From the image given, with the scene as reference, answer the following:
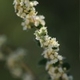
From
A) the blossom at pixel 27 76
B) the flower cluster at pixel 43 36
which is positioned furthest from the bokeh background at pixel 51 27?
the flower cluster at pixel 43 36

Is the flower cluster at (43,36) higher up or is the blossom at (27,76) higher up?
the blossom at (27,76)

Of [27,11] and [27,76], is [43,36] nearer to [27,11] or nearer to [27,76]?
[27,11]

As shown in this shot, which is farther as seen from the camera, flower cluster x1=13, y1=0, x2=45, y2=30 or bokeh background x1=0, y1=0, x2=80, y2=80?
bokeh background x1=0, y1=0, x2=80, y2=80

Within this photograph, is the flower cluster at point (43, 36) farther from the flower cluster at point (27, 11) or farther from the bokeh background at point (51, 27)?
the bokeh background at point (51, 27)

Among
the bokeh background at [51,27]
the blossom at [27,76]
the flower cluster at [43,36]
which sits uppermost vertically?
the bokeh background at [51,27]

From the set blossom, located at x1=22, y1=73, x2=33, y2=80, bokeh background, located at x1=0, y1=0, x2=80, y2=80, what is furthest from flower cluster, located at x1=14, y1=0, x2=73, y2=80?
bokeh background, located at x1=0, y1=0, x2=80, y2=80

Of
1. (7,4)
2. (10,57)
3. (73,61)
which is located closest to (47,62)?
(10,57)

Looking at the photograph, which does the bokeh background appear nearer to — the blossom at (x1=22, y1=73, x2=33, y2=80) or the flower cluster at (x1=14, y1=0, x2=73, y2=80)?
the blossom at (x1=22, y1=73, x2=33, y2=80)

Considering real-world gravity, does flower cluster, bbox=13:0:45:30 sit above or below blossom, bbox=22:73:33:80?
below
